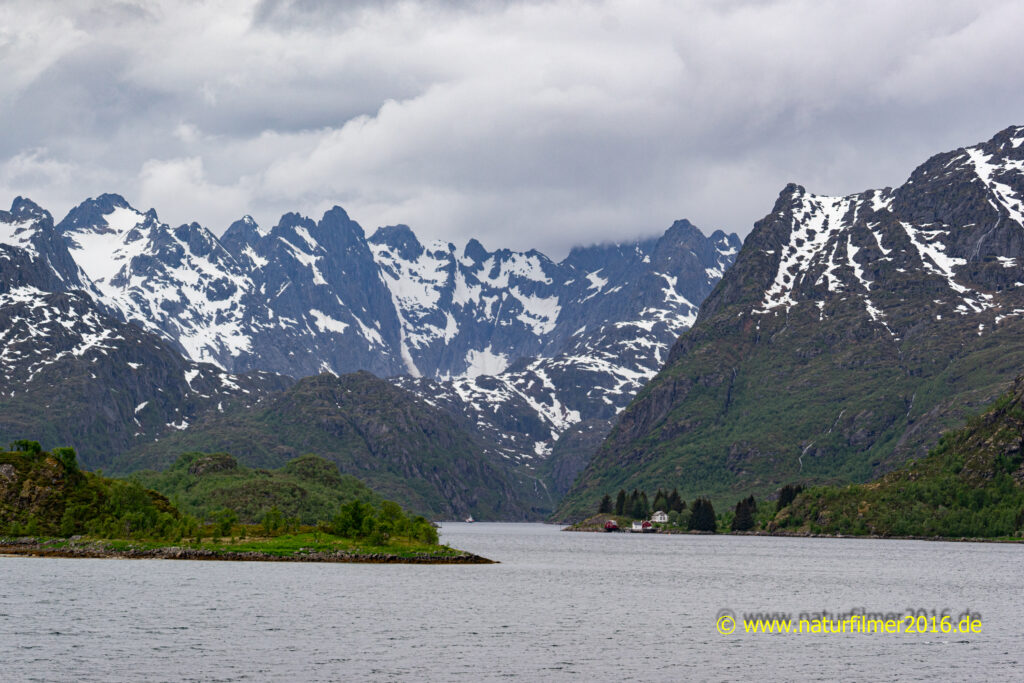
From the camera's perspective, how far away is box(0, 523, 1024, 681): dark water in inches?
3514

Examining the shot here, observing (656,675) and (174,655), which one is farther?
(174,655)

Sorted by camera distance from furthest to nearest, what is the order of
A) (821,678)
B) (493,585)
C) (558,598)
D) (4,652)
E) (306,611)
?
(493,585) < (558,598) < (306,611) < (4,652) < (821,678)

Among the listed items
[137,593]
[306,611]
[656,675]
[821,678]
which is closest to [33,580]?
[137,593]

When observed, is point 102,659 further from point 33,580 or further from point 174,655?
point 33,580

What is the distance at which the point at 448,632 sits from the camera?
113 meters

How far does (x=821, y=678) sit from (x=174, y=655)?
52094 millimetres

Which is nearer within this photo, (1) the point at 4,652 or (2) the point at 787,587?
(1) the point at 4,652

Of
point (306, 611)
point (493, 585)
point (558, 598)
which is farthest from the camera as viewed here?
point (493, 585)

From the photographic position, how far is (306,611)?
129 m

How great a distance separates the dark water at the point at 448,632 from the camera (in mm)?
89250

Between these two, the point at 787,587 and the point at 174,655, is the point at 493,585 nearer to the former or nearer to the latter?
the point at 787,587

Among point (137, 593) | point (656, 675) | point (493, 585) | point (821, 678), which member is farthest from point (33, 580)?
point (821, 678)

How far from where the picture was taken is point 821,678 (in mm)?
86375

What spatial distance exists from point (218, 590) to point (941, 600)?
97886 millimetres
